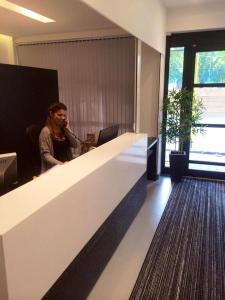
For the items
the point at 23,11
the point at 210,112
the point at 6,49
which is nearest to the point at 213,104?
the point at 210,112

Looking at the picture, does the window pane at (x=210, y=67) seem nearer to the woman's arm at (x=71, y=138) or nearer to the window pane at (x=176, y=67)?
the window pane at (x=176, y=67)

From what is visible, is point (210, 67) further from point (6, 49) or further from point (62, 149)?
point (6, 49)

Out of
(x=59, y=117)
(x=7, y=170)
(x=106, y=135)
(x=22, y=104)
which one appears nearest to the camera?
(x=7, y=170)

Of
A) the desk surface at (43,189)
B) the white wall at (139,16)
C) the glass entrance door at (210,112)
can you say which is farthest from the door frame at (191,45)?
the desk surface at (43,189)

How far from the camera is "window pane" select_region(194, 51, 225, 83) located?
174 inches

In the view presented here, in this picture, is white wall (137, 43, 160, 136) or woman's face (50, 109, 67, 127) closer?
woman's face (50, 109, 67, 127)

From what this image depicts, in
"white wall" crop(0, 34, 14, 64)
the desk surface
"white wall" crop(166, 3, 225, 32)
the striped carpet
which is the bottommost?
the striped carpet

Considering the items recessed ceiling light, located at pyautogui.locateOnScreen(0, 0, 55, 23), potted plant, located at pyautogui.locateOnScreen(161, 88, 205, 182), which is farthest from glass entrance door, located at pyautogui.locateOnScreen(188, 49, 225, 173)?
recessed ceiling light, located at pyautogui.locateOnScreen(0, 0, 55, 23)

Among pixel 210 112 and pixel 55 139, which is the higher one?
pixel 210 112

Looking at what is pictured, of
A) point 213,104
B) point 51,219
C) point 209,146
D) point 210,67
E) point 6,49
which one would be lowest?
point 209,146

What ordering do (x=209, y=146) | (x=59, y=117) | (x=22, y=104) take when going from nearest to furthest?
(x=59, y=117)
(x=22, y=104)
(x=209, y=146)

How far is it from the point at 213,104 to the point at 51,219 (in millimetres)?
4097

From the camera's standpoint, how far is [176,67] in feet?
15.3

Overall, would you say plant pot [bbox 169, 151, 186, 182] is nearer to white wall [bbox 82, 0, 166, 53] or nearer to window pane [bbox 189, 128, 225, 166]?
window pane [bbox 189, 128, 225, 166]
